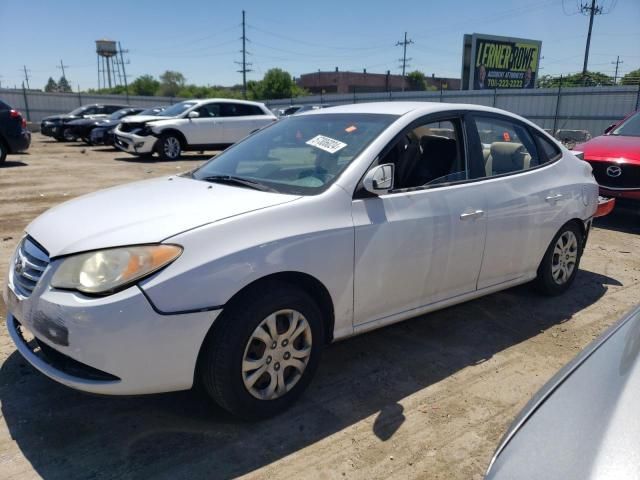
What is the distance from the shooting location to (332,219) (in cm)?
286

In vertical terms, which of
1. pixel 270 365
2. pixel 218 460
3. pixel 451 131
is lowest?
pixel 218 460

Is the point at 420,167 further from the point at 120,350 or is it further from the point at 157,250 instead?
the point at 120,350

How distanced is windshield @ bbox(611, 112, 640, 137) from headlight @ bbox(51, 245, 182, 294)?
8175 mm

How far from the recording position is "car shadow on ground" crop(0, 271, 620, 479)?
8.15ft

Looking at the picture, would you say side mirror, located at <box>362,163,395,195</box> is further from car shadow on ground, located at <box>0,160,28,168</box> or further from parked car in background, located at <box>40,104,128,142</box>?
parked car in background, located at <box>40,104,128,142</box>

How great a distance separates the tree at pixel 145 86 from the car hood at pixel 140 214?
3597 inches

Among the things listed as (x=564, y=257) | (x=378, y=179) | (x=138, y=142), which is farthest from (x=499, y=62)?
(x=378, y=179)

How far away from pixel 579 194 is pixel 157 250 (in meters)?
3.69

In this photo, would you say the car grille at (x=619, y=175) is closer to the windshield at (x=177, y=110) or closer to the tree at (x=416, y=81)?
the windshield at (x=177, y=110)

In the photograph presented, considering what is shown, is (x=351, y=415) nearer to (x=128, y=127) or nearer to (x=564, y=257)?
(x=564, y=257)

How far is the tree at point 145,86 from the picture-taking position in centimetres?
8766

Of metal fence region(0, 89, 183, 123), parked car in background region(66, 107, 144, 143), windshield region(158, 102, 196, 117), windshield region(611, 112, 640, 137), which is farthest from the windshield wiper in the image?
metal fence region(0, 89, 183, 123)

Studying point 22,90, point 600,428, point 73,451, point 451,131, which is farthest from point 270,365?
point 22,90

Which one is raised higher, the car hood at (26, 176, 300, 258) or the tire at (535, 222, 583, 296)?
the car hood at (26, 176, 300, 258)
